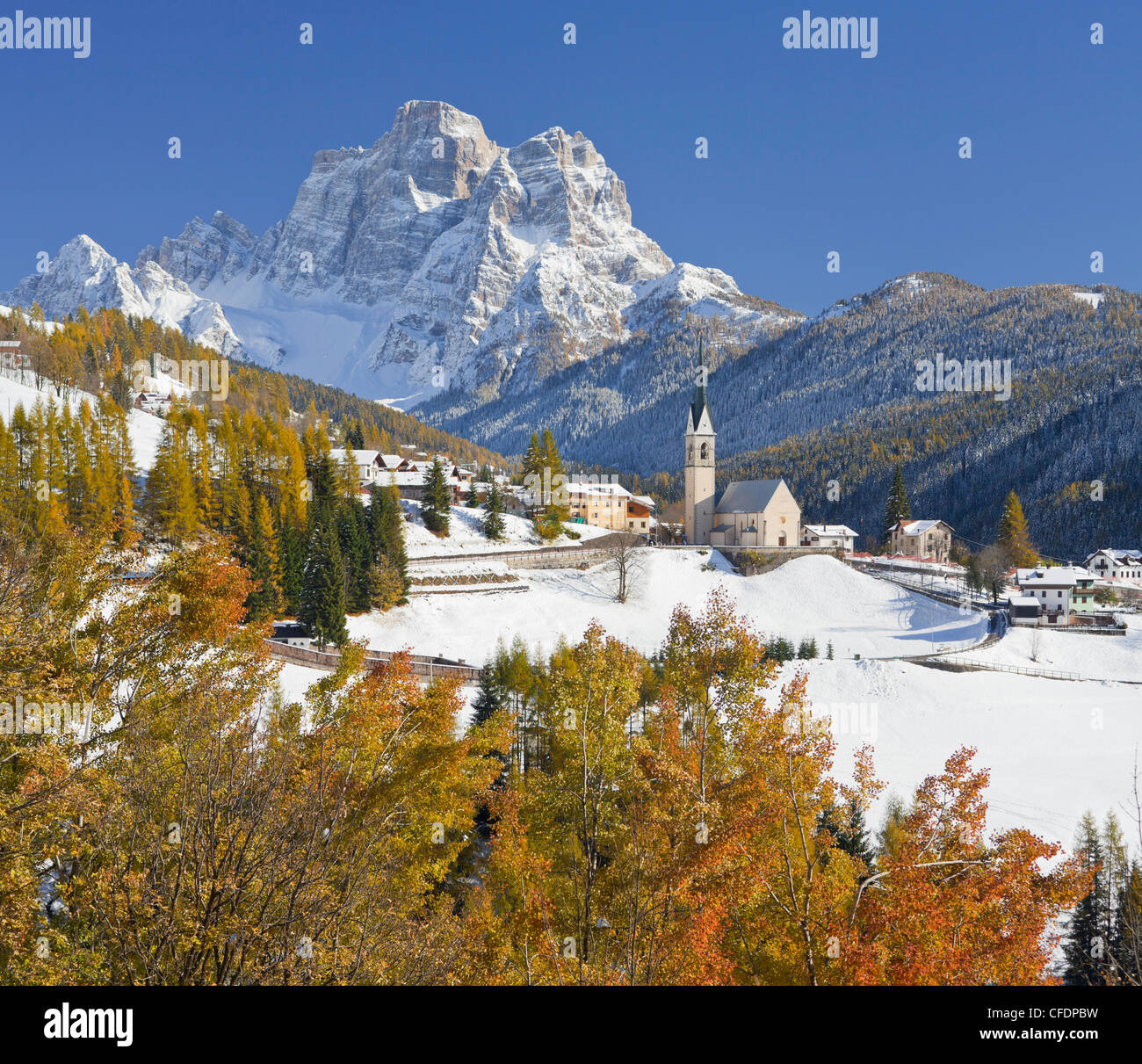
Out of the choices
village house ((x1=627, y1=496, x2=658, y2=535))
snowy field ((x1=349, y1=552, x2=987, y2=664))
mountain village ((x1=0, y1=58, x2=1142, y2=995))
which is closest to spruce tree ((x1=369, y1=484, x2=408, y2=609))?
mountain village ((x1=0, y1=58, x2=1142, y2=995))

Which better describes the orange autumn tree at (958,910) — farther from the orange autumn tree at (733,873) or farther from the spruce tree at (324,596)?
the spruce tree at (324,596)

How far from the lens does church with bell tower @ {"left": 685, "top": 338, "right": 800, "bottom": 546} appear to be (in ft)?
288

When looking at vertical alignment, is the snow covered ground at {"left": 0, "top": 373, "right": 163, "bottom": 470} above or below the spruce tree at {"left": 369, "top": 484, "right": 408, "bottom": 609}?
above

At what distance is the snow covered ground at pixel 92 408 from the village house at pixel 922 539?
89.9m

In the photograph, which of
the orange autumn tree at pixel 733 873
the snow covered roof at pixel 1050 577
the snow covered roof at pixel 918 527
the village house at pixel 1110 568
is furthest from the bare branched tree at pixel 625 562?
the village house at pixel 1110 568

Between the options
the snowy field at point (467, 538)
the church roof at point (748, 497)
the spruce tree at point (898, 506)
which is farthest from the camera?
the spruce tree at point (898, 506)

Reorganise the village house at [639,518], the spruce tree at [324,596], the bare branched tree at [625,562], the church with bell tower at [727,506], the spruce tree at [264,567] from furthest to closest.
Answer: the village house at [639,518] < the church with bell tower at [727,506] < the bare branched tree at [625,562] < the spruce tree at [264,567] < the spruce tree at [324,596]

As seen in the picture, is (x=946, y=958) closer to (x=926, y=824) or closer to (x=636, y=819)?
(x=926, y=824)

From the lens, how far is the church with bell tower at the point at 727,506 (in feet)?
288

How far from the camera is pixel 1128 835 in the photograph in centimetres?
3550

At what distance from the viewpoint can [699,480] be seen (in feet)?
309

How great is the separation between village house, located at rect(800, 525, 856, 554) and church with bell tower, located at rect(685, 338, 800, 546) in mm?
8064

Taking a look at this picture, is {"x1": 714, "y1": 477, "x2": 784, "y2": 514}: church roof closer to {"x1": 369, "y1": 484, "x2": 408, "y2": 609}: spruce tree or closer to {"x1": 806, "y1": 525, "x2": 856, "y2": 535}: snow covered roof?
{"x1": 806, "y1": 525, "x2": 856, "y2": 535}: snow covered roof
